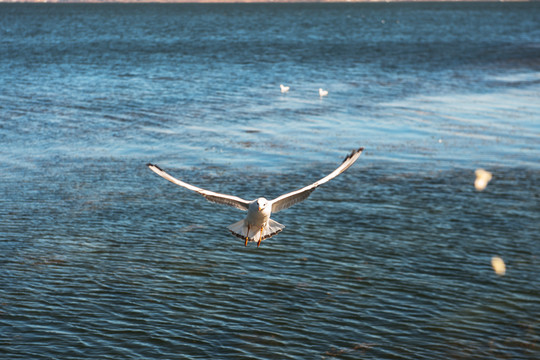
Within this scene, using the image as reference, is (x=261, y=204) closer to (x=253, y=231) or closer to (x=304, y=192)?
(x=253, y=231)

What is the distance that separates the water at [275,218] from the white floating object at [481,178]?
546 mm

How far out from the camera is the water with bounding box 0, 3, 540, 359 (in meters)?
23.7

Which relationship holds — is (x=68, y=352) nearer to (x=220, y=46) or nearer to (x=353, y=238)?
(x=353, y=238)

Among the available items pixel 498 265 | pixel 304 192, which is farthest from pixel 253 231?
pixel 498 265

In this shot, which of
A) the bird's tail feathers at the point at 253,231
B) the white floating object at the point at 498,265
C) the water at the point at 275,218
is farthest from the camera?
the white floating object at the point at 498,265

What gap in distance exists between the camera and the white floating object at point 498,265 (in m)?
28.3

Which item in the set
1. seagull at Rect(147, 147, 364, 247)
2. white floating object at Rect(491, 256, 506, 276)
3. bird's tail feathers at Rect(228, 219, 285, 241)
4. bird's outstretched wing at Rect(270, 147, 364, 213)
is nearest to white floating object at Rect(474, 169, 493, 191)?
white floating object at Rect(491, 256, 506, 276)

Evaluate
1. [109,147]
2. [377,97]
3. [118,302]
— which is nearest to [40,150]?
[109,147]

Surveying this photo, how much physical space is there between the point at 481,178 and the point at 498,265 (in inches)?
445

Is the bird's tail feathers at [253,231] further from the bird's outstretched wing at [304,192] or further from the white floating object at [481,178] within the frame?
the white floating object at [481,178]

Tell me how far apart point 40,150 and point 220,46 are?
260 feet

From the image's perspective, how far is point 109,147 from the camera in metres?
45.0

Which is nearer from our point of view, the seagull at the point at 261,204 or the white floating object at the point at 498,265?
the seagull at the point at 261,204

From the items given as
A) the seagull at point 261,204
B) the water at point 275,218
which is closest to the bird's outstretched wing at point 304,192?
the seagull at point 261,204
